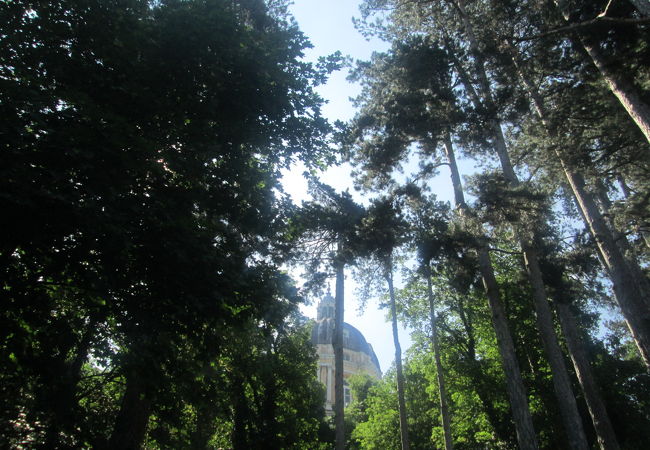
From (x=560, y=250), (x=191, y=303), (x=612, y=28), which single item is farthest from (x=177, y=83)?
(x=560, y=250)

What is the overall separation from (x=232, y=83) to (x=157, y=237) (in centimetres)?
371

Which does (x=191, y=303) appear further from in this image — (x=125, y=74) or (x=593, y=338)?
(x=593, y=338)

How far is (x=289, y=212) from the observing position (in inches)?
372

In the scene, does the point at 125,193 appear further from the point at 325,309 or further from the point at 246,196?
the point at 325,309

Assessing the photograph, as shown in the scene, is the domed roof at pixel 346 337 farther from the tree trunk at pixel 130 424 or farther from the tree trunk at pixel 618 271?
the tree trunk at pixel 130 424

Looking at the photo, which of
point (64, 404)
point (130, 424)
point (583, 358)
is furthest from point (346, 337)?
point (64, 404)

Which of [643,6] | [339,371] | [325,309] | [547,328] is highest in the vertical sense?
[325,309]

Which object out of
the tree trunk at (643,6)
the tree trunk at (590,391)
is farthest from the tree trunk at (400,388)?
the tree trunk at (643,6)

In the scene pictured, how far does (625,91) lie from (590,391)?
989cm

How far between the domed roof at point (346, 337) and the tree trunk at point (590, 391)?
38.8 m

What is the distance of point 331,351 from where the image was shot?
6047 centimetres

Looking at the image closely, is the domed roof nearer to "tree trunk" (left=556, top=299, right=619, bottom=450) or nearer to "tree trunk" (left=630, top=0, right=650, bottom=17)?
"tree trunk" (left=556, top=299, right=619, bottom=450)

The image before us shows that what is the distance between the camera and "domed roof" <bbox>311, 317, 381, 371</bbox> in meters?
57.8

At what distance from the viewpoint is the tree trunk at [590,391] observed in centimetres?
1297
